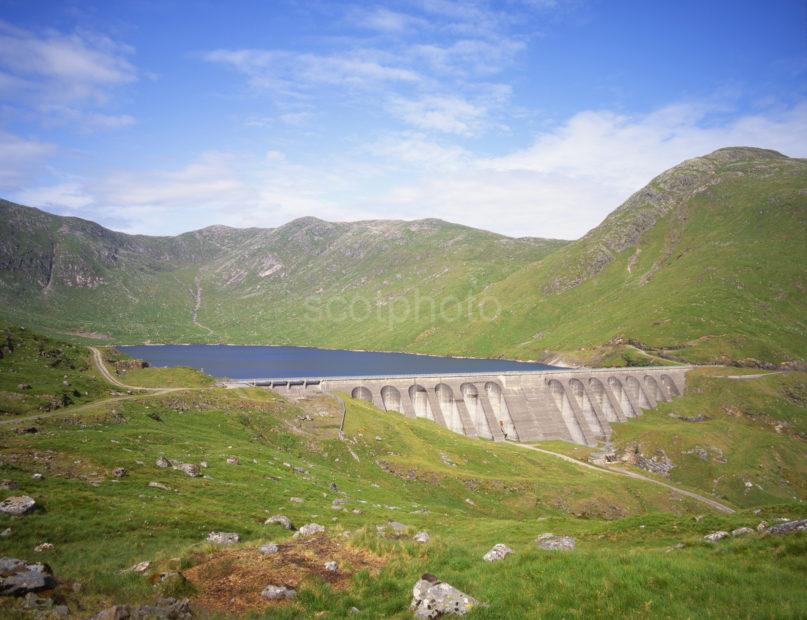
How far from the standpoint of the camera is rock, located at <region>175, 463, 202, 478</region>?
37188mm

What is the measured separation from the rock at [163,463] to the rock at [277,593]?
26.5 meters

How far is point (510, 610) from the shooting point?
12297 mm

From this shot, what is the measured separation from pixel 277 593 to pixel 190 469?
27049 millimetres

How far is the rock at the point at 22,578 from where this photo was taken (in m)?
13.1

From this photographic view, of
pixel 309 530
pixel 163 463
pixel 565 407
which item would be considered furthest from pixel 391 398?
pixel 309 530

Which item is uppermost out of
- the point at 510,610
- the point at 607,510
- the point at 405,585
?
the point at 510,610

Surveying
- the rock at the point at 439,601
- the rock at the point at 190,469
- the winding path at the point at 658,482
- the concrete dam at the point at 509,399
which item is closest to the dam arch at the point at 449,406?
the concrete dam at the point at 509,399

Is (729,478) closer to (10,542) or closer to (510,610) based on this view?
(510,610)

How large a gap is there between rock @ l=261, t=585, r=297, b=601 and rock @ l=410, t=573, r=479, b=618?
421 centimetres

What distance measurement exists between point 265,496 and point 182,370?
163 feet

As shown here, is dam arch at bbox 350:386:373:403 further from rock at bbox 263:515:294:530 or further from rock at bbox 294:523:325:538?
rock at bbox 294:523:325:538

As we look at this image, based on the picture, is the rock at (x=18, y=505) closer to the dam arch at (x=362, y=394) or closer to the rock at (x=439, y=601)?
the rock at (x=439, y=601)

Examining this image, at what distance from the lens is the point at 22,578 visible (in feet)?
44.4

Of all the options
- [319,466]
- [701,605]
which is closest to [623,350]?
[319,466]
